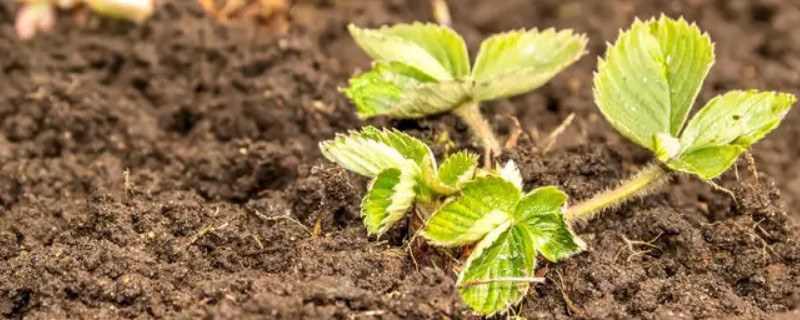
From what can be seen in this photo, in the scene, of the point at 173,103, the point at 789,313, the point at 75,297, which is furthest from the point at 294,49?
the point at 789,313

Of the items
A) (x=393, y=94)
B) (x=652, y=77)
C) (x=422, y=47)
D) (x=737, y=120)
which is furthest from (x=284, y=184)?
(x=737, y=120)

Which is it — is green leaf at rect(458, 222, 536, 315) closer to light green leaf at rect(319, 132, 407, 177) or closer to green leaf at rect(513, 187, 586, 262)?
green leaf at rect(513, 187, 586, 262)

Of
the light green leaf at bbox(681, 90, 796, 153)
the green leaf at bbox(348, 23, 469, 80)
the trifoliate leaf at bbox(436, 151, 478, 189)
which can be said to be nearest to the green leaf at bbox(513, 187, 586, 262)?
the trifoliate leaf at bbox(436, 151, 478, 189)

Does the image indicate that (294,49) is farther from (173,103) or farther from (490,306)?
(490,306)

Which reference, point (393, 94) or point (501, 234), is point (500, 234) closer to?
point (501, 234)

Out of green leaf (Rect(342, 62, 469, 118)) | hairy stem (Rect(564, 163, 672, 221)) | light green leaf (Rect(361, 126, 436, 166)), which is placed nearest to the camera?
light green leaf (Rect(361, 126, 436, 166))

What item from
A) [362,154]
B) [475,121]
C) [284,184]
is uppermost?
[362,154]

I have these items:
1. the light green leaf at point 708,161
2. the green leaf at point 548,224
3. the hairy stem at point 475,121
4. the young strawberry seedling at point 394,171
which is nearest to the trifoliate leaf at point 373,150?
the young strawberry seedling at point 394,171
